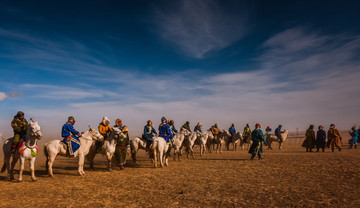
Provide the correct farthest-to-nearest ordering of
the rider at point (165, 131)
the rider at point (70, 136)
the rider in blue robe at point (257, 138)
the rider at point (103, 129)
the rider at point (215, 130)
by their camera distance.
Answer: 1. the rider at point (215, 130)
2. the rider in blue robe at point (257, 138)
3. the rider at point (165, 131)
4. the rider at point (103, 129)
5. the rider at point (70, 136)

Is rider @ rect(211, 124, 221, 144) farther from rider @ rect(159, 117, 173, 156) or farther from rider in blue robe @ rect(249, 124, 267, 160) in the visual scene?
rider @ rect(159, 117, 173, 156)

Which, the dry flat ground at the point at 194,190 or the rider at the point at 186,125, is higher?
the rider at the point at 186,125

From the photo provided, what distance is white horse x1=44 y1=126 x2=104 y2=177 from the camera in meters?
9.20

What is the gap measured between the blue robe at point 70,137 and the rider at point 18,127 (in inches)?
56.2

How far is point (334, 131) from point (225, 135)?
9576 mm

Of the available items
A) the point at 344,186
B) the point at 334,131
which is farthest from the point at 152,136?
the point at 334,131

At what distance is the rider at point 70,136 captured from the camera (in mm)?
9461

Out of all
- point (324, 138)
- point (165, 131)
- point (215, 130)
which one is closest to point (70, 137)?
point (165, 131)

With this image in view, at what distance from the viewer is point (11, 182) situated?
8.66 m

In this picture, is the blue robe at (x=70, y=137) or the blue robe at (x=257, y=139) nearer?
the blue robe at (x=70, y=137)

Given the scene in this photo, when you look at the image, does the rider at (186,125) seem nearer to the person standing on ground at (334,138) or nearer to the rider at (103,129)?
the rider at (103,129)

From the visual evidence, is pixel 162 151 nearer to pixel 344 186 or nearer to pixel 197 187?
pixel 197 187

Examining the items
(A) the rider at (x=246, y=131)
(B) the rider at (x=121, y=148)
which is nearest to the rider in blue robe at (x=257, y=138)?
(B) the rider at (x=121, y=148)

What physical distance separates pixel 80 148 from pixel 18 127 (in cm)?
256
